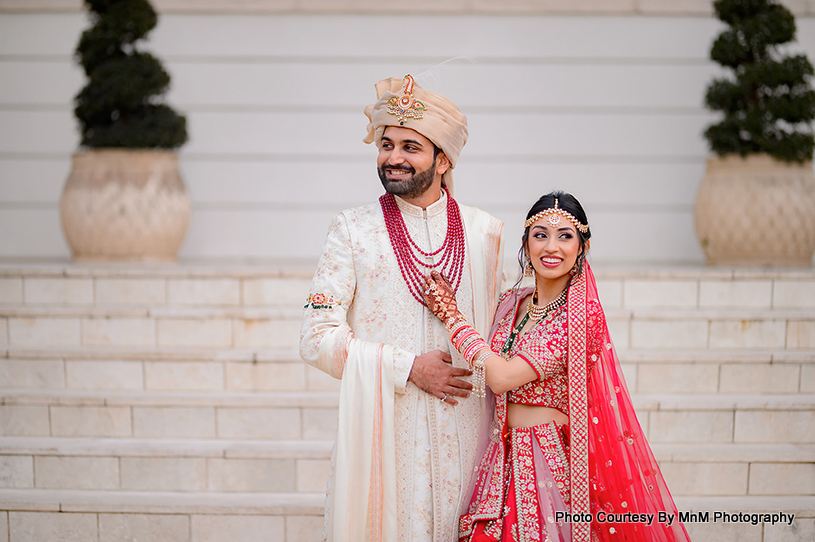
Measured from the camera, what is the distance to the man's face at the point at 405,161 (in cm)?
209

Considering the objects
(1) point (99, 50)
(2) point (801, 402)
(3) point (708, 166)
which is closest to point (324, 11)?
(1) point (99, 50)

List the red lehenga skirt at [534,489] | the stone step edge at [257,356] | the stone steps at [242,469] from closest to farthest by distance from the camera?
the red lehenga skirt at [534,489] < the stone steps at [242,469] < the stone step edge at [257,356]

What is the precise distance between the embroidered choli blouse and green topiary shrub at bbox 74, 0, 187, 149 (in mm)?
3868

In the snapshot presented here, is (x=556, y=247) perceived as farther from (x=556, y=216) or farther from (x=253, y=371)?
(x=253, y=371)

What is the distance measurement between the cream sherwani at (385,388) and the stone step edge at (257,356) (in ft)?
5.68

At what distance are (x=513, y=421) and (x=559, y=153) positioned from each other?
4.63 metres

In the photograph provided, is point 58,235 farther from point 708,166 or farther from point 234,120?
point 708,166

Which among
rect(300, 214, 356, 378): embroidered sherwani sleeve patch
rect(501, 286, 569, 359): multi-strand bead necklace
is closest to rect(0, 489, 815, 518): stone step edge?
rect(300, 214, 356, 378): embroidered sherwani sleeve patch

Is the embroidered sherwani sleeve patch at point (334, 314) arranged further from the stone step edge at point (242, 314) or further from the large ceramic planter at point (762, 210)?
the large ceramic planter at point (762, 210)

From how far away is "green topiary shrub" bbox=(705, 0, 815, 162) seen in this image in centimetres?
486

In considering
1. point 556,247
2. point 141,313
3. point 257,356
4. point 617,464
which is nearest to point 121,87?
point 141,313

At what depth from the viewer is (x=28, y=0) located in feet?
20.5

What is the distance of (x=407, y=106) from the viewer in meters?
2.06

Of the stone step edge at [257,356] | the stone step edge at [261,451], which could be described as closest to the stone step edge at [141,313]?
the stone step edge at [257,356]
